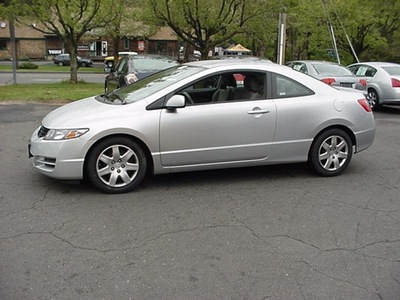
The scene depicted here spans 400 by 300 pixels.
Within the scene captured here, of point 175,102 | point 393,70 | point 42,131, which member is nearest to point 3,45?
point 393,70

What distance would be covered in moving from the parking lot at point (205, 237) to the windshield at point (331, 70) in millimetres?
6528

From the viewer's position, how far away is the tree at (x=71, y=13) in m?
15.2

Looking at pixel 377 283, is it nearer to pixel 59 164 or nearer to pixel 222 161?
pixel 222 161

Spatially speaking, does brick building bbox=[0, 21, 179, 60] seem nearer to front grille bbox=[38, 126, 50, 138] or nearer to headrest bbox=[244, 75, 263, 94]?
headrest bbox=[244, 75, 263, 94]

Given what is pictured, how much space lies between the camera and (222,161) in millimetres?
4684

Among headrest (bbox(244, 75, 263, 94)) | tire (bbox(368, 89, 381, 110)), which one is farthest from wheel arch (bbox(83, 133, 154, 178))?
tire (bbox(368, 89, 381, 110))

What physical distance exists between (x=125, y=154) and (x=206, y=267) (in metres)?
1.86

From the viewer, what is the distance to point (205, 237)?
11.2ft

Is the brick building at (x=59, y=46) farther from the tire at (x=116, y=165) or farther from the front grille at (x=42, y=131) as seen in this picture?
the tire at (x=116, y=165)

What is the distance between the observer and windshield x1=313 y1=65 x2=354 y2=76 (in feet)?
36.6

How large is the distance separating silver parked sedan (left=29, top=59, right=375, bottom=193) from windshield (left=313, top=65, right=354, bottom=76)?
620 cm

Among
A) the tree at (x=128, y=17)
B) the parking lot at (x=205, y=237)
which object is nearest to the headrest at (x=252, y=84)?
the parking lot at (x=205, y=237)

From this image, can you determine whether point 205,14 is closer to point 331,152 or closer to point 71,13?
point 71,13

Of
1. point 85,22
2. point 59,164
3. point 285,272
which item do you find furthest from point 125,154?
point 85,22
